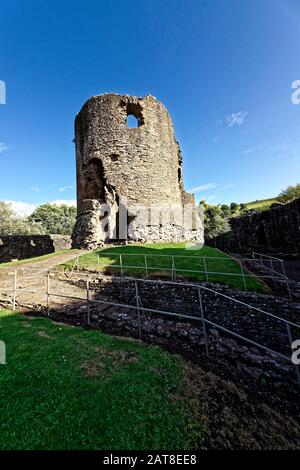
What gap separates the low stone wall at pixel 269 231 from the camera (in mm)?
13062

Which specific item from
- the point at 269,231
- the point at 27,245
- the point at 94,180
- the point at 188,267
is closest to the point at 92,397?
the point at 188,267

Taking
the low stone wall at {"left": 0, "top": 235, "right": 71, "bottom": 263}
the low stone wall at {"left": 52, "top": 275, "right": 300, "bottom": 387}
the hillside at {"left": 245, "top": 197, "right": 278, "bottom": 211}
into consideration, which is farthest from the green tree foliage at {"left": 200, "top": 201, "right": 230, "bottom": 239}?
the low stone wall at {"left": 52, "top": 275, "right": 300, "bottom": 387}

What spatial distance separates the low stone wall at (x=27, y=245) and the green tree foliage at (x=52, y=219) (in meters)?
26.9

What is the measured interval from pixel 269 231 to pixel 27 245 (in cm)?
2003

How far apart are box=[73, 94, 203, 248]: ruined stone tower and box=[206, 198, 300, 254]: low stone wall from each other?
5.55 m

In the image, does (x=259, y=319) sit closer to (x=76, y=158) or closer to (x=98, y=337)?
(x=98, y=337)

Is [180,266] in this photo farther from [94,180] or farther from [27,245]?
[27,245]

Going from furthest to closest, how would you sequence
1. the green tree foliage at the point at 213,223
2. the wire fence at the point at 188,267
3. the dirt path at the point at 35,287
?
the green tree foliage at the point at 213,223 < the wire fence at the point at 188,267 < the dirt path at the point at 35,287

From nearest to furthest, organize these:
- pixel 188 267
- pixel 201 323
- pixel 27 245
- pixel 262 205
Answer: pixel 201 323 < pixel 188 267 < pixel 27 245 < pixel 262 205

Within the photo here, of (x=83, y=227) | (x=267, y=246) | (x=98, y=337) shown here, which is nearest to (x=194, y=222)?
(x=267, y=246)

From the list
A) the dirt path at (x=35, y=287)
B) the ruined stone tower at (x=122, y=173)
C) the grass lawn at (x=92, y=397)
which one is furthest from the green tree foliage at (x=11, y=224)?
the grass lawn at (x=92, y=397)

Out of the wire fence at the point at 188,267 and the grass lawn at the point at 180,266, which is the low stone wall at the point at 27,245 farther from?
the wire fence at the point at 188,267

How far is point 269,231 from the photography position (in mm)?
15664
